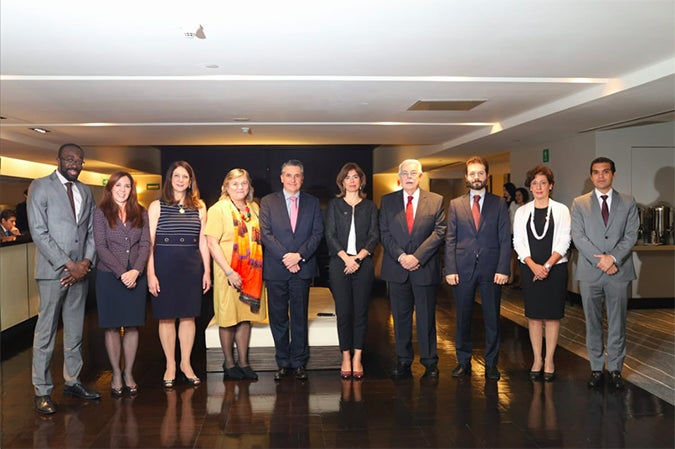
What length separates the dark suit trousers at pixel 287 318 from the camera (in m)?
4.90

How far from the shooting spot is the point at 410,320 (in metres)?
5.02

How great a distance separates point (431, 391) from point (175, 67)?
3.14 m

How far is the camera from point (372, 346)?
623 cm

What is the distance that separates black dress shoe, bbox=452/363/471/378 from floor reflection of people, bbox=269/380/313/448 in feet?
4.02

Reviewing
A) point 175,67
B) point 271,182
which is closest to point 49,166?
point 271,182

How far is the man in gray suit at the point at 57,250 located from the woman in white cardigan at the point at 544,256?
338 cm

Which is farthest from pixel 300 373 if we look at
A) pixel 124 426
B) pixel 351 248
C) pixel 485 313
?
pixel 485 313

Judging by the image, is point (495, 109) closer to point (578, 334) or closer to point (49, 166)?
point (578, 334)

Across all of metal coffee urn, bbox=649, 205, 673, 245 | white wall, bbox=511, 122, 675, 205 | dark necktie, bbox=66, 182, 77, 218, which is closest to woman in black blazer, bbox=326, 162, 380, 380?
Answer: dark necktie, bbox=66, 182, 77, 218

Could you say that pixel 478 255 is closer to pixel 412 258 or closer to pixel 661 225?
pixel 412 258

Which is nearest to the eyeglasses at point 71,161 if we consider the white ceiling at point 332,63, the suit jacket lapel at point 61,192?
the suit jacket lapel at point 61,192

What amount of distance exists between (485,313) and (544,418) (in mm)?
1130

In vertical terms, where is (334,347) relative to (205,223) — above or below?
below

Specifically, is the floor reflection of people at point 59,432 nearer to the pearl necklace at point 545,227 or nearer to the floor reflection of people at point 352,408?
the floor reflection of people at point 352,408
